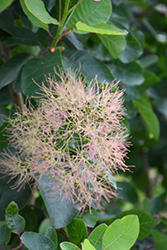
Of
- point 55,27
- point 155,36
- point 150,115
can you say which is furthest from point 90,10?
point 155,36

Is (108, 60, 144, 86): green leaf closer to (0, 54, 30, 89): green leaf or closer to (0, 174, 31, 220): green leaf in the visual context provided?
(0, 54, 30, 89): green leaf

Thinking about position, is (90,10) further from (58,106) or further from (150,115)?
(150,115)

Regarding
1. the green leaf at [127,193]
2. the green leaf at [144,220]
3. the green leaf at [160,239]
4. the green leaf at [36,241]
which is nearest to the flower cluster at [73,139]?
the green leaf at [36,241]

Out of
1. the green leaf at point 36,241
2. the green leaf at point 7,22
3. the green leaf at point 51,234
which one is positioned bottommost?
the green leaf at point 51,234

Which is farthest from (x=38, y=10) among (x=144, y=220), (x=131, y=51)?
(x=144, y=220)

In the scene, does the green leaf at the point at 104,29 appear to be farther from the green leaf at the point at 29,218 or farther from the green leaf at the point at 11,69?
the green leaf at the point at 29,218

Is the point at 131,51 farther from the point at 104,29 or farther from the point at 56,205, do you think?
the point at 56,205

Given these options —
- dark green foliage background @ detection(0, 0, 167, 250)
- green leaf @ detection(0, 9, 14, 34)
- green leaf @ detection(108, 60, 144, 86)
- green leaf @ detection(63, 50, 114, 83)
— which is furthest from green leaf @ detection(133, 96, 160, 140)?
green leaf @ detection(0, 9, 14, 34)
